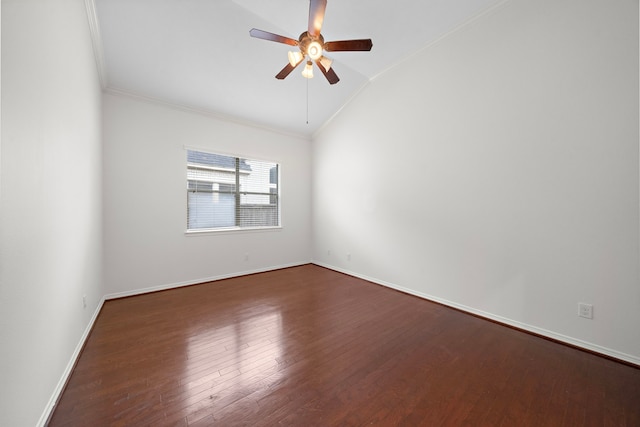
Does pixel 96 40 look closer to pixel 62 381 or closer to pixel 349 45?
pixel 349 45

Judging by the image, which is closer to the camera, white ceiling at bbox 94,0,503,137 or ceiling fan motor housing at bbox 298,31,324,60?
ceiling fan motor housing at bbox 298,31,324,60

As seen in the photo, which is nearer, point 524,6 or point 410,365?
point 410,365

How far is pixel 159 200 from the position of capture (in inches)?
142

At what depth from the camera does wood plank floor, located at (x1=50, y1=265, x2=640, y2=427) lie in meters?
1.46

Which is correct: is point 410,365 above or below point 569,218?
below

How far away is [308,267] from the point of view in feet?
16.7

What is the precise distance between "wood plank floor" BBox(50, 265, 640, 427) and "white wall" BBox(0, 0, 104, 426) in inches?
16.5

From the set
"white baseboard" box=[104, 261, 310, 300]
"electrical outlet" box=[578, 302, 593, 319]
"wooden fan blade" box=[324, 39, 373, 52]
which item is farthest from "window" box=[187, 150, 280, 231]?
"electrical outlet" box=[578, 302, 593, 319]

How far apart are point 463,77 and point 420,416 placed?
344cm

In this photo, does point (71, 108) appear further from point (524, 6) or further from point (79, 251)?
point (524, 6)

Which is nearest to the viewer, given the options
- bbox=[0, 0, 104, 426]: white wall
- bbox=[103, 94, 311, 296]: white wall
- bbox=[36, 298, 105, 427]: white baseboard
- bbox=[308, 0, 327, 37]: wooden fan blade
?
bbox=[0, 0, 104, 426]: white wall

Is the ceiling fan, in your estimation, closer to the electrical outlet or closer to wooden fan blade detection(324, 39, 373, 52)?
wooden fan blade detection(324, 39, 373, 52)

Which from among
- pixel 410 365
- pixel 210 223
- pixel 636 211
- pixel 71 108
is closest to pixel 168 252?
pixel 210 223

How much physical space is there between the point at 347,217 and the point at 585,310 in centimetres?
317
